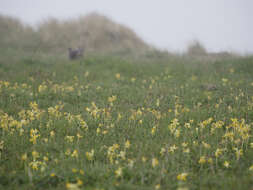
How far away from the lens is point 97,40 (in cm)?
1656

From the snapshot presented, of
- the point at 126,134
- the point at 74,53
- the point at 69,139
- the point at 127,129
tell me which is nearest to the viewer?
the point at 69,139

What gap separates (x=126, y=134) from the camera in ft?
12.6

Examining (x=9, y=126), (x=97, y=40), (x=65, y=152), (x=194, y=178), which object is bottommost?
(x=194, y=178)

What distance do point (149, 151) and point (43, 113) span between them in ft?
6.87

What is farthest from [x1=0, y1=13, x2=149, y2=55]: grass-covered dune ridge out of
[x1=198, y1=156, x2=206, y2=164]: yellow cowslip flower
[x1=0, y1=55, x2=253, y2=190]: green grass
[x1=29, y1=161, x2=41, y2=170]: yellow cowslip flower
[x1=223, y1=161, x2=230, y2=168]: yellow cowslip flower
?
[x1=223, y1=161, x2=230, y2=168]: yellow cowslip flower

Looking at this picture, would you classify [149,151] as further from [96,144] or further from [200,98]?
[200,98]

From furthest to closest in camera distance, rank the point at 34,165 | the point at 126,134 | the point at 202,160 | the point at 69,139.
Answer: the point at 126,134, the point at 69,139, the point at 202,160, the point at 34,165

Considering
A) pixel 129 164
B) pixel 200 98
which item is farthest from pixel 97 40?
pixel 129 164

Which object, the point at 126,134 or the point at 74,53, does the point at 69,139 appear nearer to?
the point at 126,134

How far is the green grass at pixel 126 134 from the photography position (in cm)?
279

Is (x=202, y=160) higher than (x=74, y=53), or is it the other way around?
(x=74, y=53)

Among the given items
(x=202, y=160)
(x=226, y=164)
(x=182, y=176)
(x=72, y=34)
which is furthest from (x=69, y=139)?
(x=72, y=34)

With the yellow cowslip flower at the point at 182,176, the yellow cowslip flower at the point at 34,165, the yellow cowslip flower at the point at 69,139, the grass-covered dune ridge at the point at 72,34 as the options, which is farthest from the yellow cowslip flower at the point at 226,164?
the grass-covered dune ridge at the point at 72,34

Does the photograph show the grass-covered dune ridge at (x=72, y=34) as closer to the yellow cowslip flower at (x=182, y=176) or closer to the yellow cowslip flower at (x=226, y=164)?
the yellow cowslip flower at (x=226, y=164)
